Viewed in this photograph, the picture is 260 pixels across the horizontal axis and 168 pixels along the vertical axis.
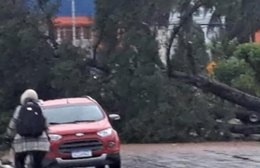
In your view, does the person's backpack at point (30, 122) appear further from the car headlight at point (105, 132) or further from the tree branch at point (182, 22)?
the tree branch at point (182, 22)

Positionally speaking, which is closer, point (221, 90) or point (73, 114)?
point (73, 114)

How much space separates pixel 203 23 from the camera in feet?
139

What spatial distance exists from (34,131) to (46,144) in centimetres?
58

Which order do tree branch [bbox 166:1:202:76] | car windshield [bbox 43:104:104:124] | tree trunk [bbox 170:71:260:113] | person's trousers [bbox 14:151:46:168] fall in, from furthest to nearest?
1. tree trunk [bbox 170:71:260:113]
2. tree branch [bbox 166:1:202:76]
3. car windshield [bbox 43:104:104:124]
4. person's trousers [bbox 14:151:46:168]

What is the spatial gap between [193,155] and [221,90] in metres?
8.98

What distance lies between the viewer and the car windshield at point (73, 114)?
24328 millimetres

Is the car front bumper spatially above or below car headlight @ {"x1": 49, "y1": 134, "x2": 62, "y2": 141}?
below

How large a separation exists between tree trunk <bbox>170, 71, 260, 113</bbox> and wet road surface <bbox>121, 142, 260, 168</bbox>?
8.02 ft

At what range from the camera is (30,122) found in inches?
774

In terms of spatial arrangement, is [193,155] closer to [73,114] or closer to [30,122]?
[73,114]

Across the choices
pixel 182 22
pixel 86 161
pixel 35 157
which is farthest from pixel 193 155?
pixel 35 157

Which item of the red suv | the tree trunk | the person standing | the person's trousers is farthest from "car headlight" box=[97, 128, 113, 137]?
the tree trunk

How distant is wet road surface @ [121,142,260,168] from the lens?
2583 cm

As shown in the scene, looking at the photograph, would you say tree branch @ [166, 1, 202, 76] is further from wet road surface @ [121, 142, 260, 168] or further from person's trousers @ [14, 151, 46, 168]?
person's trousers @ [14, 151, 46, 168]
